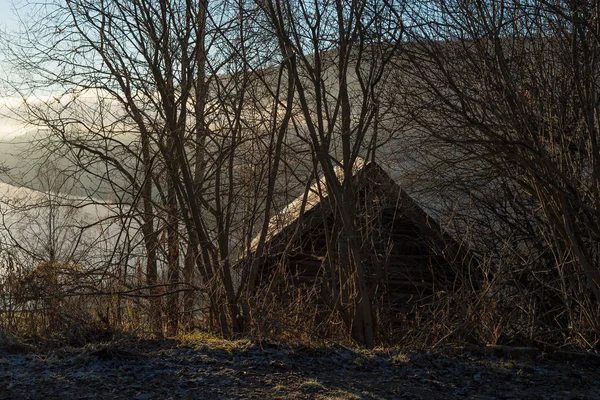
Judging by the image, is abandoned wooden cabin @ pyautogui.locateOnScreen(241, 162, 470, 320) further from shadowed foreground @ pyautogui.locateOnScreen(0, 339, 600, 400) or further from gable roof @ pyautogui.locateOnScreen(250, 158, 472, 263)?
shadowed foreground @ pyautogui.locateOnScreen(0, 339, 600, 400)

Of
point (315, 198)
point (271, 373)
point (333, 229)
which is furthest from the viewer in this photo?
point (315, 198)

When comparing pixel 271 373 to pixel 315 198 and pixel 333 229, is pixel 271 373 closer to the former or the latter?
pixel 333 229

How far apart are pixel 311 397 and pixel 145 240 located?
5.07m

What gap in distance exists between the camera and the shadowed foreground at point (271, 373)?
3.84m

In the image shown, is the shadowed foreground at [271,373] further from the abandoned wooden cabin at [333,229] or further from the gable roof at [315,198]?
the gable roof at [315,198]

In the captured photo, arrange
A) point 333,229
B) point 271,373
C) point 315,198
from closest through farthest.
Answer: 1. point 271,373
2. point 333,229
3. point 315,198

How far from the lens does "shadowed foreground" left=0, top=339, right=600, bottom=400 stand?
12.6ft

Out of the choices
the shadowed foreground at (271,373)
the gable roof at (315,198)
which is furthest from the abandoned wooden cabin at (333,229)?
→ the shadowed foreground at (271,373)

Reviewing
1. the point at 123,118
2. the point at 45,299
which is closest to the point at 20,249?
the point at 123,118

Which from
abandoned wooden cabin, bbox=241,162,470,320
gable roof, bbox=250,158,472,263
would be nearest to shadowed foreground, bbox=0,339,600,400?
abandoned wooden cabin, bbox=241,162,470,320

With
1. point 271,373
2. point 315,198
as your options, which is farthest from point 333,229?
point 271,373

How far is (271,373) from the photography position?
13.9 ft

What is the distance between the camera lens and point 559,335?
8109 millimetres

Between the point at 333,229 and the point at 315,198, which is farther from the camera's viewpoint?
the point at 315,198
